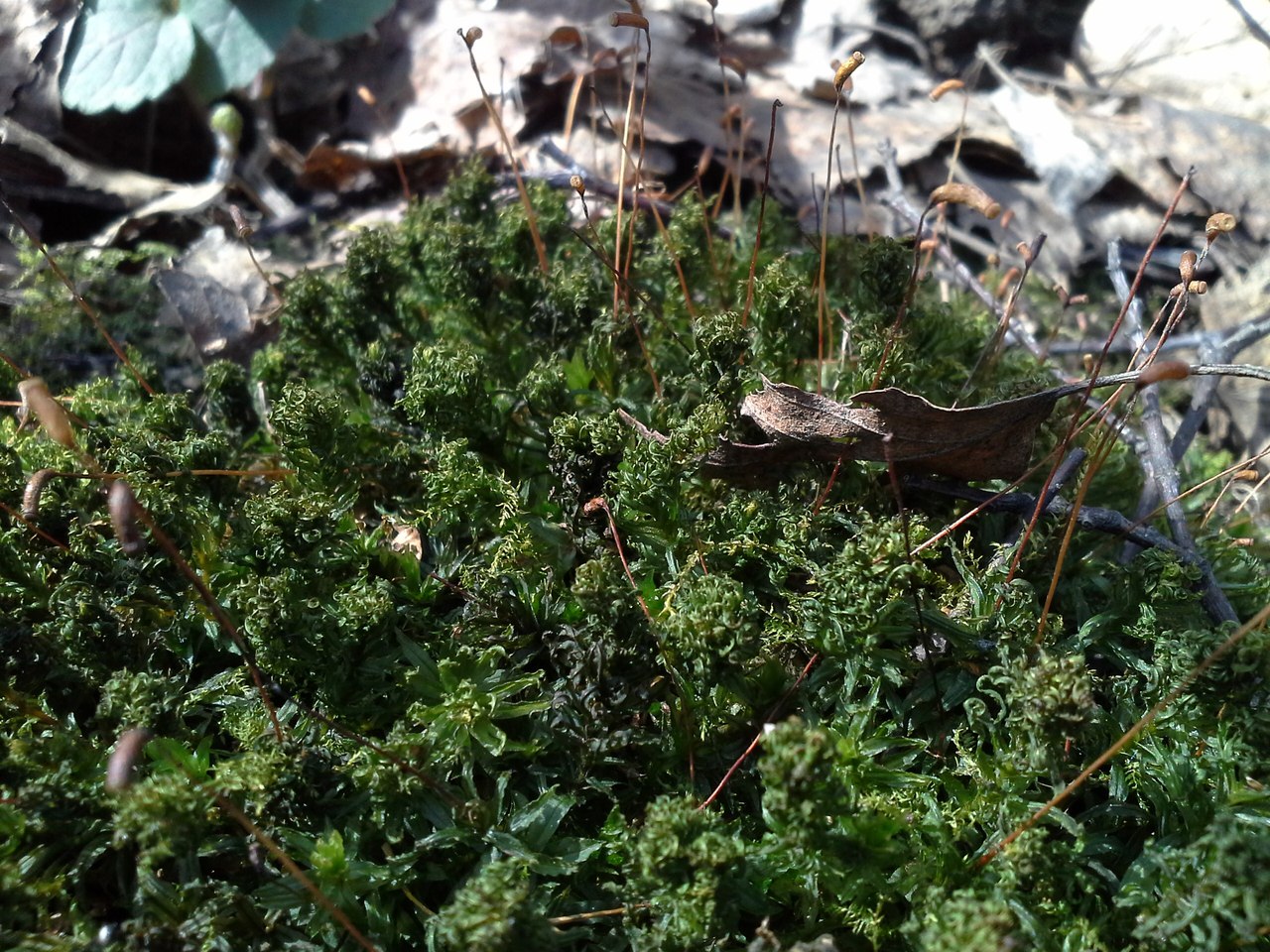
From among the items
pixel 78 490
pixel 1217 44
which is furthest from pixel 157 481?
pixel 1217 44

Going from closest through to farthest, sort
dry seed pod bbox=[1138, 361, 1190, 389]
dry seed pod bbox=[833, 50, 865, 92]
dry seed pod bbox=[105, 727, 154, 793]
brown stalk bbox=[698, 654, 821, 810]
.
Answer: dry seed pod bbox=[105, 727, 154, 793] < dry seed pod bbox=[1138, 361, 1190, 389] < brown stalk bbox=[698, 654, 821, 810] < dry seed pod bbox=[833, 50, 865, 92]

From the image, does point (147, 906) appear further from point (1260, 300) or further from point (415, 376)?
point (1260, 300)

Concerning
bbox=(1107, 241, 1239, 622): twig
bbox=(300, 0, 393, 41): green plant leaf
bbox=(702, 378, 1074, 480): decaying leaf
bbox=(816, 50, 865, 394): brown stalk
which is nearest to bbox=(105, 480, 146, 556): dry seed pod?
bbox=(702, 378, 1074, 480): decaying leaf

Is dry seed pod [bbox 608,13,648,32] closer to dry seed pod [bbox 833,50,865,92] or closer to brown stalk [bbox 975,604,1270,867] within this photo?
dry seed pod [bbox 833,50,865,92]

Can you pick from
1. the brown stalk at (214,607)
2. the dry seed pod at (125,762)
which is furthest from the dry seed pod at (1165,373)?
the dry seed pod at (125,762)

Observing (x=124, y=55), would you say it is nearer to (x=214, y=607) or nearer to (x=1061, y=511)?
(x=214, y=607)

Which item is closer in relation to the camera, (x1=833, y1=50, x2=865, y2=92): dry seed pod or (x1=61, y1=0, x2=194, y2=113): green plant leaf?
(x1=833, y1=50, x2=865, y2=92): dry seed pod
